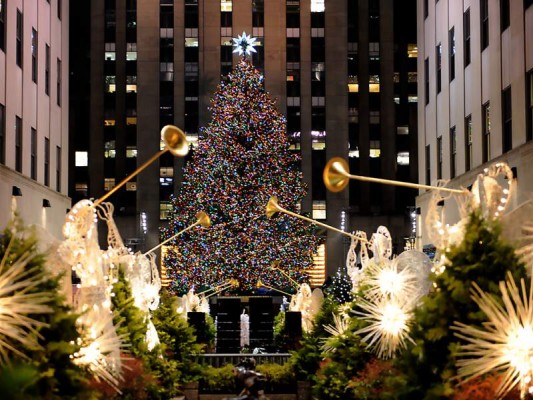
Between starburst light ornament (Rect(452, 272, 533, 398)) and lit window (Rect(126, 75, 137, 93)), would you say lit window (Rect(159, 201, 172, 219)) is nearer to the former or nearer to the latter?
lit window (Rect(126, 75, 137, 93))

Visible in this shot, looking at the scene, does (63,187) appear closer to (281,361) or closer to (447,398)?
(281,361)

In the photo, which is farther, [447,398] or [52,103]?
[52,103]

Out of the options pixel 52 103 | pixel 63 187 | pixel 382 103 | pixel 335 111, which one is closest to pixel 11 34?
pixel 52 103

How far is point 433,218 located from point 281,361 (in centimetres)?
1507

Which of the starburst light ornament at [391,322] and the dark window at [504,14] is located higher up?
the dark window at [504,14]

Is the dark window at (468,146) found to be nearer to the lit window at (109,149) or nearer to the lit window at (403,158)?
the lit window at (109,149)

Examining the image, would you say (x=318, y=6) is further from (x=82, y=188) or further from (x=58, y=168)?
(x=58, y=168)

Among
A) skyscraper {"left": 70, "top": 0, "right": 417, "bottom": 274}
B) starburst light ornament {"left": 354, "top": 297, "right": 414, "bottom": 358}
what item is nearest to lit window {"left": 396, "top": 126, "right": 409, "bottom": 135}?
skyscraper {"left": 70, "top": 0, "right": 417, "bottom": 274}

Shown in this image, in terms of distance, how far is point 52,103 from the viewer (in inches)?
1703

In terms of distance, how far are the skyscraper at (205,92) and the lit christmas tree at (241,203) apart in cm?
2024

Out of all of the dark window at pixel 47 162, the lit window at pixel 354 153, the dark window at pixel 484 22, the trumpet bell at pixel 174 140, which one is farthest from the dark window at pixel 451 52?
the lit window at pixel 354 153

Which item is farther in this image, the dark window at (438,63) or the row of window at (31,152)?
the dark window at (438,63)

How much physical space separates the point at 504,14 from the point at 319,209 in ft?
153

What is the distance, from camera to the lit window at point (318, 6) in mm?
77688
